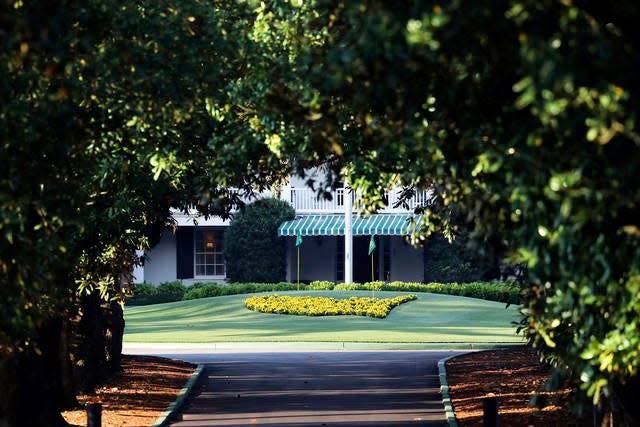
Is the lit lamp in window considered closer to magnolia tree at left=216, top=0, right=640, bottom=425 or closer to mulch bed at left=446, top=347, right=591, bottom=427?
mulch bed at left=446, top=347, right=591, bottom=427

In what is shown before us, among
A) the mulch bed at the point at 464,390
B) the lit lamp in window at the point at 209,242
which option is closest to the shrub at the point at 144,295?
the lit lamp in window at the point at 209,242

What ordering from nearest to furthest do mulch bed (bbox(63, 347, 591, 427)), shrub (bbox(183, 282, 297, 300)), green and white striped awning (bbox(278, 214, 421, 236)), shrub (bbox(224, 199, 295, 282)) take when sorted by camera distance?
1. mulch bed (bbox(63, 347, 591, 427))
2. shrub (bbox(183, 282, 297, 300))
3. green and white striped awning (bbox(278, 214, 421, 236))
4. shrub (bbox(224, 199, 295, 282))

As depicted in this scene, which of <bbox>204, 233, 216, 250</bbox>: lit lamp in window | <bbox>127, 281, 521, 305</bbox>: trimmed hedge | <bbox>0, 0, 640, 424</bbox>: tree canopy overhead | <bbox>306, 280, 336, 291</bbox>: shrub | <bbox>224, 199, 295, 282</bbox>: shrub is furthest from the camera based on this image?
<bbox>204, 233, 216, 250</bbox>: lit lamp in window

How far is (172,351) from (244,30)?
1809 cm

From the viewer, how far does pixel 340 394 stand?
2003 centimetres

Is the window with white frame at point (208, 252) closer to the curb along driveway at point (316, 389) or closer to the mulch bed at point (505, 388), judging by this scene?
the curb along driveway at point (316, 389)

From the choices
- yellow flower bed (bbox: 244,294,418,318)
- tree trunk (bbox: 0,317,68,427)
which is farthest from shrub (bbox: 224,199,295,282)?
tree trunk (bbox: 0,317,68,427)

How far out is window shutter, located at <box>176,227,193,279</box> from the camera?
167ft

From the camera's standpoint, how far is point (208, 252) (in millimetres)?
51844

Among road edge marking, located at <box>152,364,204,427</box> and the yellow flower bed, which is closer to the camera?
road edge marking, located at <box>152,364,204,427</box>

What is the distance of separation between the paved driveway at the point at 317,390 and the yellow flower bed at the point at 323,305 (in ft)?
30.0

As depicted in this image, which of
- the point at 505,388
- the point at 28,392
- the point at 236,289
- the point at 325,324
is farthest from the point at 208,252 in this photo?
the point at 28,392

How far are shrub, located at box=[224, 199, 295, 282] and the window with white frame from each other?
10.7ft

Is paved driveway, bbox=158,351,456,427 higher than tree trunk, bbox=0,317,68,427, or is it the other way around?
tree trunk, bbox=0,317,68,427
